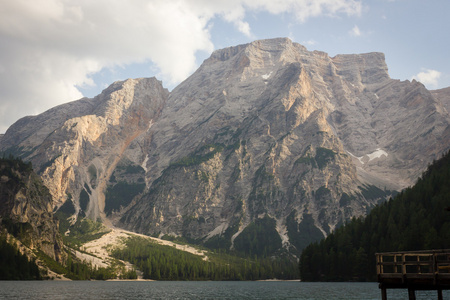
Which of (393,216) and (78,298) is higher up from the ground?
(393,216)

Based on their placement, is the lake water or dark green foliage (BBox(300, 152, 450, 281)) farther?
dark green foliage (BBox(300, 152, 450, 281))

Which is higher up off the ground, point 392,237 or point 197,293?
point 392,237

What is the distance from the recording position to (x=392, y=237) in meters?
176

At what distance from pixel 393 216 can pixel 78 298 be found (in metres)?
145

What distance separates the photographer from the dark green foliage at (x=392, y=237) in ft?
530

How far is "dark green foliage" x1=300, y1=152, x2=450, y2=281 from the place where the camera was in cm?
16166

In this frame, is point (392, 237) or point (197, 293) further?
point (392, 237)

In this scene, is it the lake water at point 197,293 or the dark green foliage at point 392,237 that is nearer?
the lake water at point 197,293

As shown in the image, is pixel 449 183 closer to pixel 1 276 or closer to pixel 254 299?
pixel 254 299

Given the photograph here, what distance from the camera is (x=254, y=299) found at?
102312 millimetres

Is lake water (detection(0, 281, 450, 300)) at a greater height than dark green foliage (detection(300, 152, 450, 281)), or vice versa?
dark green foliage (detection(300, 152, 450, 281))

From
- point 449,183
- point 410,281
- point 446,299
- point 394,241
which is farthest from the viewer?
point 449,183

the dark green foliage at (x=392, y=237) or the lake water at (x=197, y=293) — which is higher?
the dark green foliage at (x=392, y=237)

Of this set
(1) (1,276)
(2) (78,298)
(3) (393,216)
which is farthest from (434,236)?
(1) (1,276)
